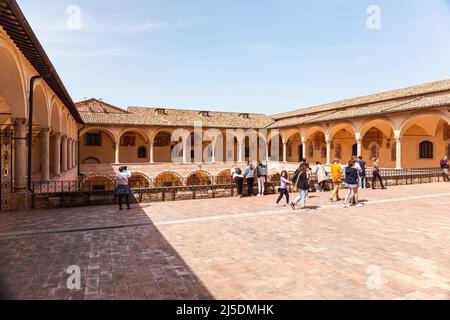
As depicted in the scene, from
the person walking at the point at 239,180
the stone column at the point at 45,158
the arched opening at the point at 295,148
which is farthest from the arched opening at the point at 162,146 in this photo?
the person walking at the point at 239,180

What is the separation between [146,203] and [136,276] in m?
6.50

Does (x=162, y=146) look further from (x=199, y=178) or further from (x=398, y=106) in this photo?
(x=398, y=106)

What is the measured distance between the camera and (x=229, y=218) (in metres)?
7.98

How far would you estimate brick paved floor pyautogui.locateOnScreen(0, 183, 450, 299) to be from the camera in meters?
3.69

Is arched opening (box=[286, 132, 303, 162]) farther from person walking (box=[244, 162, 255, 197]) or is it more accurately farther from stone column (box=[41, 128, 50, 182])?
stone column (box=[41, 128, 50, 182])

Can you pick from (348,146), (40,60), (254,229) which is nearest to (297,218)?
(254,229)

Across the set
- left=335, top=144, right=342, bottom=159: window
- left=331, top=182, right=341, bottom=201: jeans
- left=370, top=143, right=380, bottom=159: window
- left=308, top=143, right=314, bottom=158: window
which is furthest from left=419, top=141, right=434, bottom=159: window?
left=331, top=182, right=341, bottom=201: jeans

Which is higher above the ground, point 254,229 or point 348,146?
point 348,146

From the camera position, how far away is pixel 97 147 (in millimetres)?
31688
